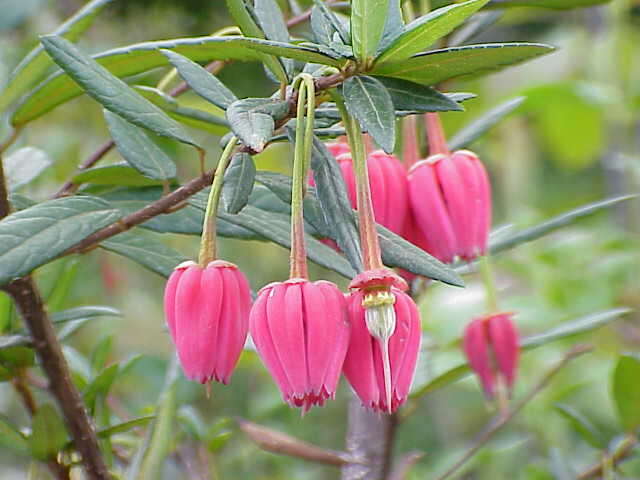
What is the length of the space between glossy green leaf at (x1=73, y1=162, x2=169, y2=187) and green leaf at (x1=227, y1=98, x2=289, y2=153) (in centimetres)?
16

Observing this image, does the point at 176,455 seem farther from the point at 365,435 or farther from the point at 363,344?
the point at 363,344

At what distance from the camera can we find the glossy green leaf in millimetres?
656

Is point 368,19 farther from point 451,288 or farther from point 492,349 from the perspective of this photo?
point 451,288

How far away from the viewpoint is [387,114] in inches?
19.3

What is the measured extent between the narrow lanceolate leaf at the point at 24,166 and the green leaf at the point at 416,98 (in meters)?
0.33

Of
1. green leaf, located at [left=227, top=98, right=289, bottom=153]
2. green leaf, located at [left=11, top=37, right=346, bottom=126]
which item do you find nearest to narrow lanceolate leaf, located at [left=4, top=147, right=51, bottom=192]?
green leaf, located at [left=11, top=37, right=346, bottom=126]

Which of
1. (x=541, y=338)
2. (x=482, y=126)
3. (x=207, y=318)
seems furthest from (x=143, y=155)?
(x=541, y=338)

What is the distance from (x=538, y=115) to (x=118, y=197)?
1850 millimetres

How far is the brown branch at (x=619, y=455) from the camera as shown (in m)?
0.88

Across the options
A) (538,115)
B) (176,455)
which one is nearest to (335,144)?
(176,455)

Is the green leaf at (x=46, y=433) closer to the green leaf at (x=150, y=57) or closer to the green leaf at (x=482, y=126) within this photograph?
the green leaf at (x=150, y=57)

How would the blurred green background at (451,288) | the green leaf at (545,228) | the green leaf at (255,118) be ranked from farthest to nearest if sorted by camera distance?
the blurred green background at (451,288) < the green leaf at (545,228) < the green leaf at (255,118)

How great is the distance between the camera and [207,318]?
1.72 feet

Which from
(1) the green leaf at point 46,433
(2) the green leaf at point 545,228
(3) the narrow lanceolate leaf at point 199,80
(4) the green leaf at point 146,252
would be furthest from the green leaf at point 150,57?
(2) the green leaf at point 545,228
